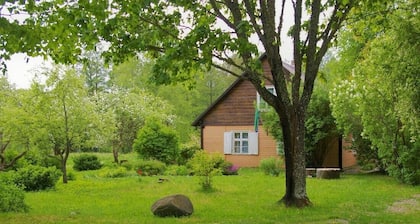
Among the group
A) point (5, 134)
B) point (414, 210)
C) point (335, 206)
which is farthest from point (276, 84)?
point (5, 134)

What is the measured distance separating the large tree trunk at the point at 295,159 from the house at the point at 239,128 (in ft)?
49.6

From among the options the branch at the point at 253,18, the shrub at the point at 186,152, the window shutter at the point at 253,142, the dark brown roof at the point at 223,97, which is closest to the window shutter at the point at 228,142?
the dark brown roof at the point at 223,97

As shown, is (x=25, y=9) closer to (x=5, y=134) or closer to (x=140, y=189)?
(x=140, y=189)

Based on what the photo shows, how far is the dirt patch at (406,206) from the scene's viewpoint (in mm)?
11605

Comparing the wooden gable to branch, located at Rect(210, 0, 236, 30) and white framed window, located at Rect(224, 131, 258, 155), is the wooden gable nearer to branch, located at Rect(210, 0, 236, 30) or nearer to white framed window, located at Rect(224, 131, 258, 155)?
white framed window, located at Rect(224, 131, 258, 155)

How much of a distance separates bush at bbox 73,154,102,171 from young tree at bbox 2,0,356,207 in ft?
52.4

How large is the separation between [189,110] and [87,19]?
128 feet

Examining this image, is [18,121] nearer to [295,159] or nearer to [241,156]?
[295,159]

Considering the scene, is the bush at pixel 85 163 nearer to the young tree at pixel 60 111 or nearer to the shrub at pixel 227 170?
the shrub at pixel 227 170

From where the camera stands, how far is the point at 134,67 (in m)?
49.2

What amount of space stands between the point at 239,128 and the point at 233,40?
18878 mm

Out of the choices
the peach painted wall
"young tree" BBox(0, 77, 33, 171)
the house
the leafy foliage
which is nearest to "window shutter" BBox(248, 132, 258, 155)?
the house

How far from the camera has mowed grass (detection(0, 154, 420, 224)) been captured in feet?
34.2

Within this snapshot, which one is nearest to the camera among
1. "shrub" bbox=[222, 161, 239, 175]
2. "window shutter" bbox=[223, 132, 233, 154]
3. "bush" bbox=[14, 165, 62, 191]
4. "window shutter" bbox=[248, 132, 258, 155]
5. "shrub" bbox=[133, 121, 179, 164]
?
"bush" bbox=[14, 165, 62, 191]
